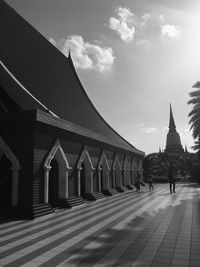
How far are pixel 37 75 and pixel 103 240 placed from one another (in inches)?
490

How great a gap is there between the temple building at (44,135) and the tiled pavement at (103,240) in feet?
6.89

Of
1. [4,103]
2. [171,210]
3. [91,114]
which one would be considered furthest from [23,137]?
[91,114]

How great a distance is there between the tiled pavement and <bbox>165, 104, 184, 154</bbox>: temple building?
79.3m

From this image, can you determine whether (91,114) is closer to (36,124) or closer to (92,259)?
(36,124)

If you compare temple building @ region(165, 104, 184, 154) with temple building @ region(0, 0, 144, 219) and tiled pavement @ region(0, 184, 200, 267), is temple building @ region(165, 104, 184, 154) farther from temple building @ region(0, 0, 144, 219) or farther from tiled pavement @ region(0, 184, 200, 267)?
tiled pavement @ region(0, 184, 200, 267)

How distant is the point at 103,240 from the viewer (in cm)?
722

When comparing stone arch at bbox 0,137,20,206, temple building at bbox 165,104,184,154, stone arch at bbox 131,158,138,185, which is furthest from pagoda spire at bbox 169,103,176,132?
stone arch at bbox 0,137,20,206

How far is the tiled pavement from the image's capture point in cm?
562

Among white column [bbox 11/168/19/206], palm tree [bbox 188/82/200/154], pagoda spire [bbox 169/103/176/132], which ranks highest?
pagoda spire [bbox 169/103/176/132]

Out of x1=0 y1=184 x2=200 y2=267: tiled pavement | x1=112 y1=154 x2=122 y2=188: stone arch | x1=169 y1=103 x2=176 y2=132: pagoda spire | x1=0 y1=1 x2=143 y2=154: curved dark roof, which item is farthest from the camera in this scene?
x1=169 y1=103 x2=176 y2=132: pagoda spire

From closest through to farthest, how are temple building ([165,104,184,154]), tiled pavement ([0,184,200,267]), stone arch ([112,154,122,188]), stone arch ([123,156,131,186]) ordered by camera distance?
tiled pavement ([0,184,200,267])
stone arch ([112,154,122,188])
stone arch ([123,156,131,186])
temple building ([165,104,184,154])

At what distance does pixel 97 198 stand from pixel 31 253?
11039 mm

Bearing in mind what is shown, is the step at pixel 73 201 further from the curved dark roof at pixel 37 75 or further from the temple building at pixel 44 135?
the curved dark roof at pixel 37 75

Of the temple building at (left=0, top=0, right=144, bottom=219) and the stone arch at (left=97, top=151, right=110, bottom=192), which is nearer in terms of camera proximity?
the temple building at (left=0, top=0, right=144, bottom=219)
